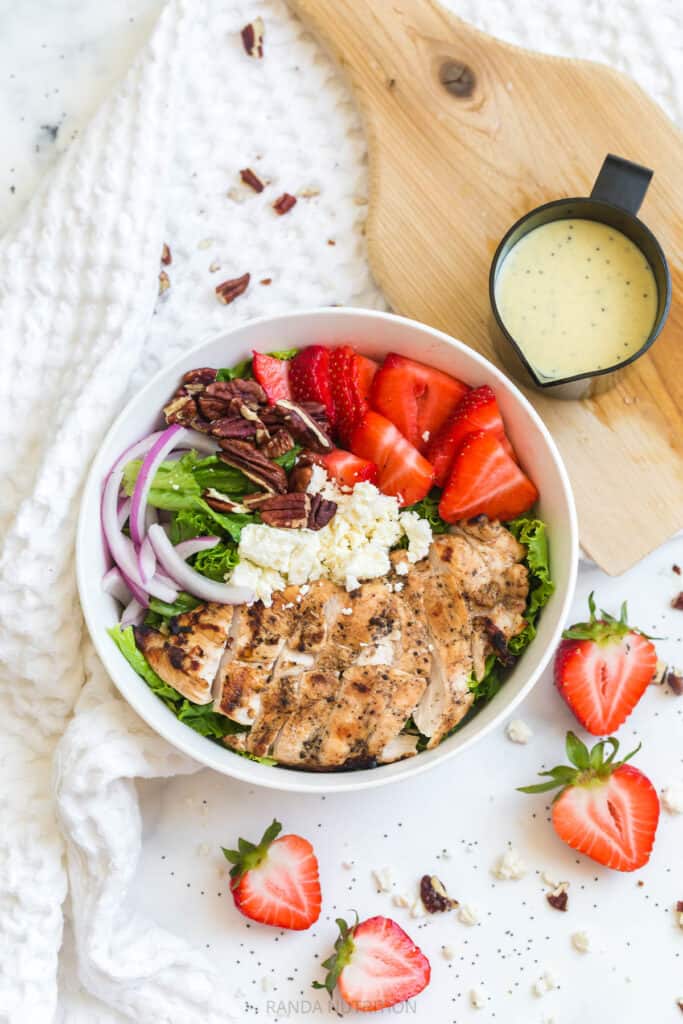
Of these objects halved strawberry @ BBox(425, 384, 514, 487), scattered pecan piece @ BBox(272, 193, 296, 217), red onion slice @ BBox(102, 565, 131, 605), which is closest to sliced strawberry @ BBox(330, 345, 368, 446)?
halved strawberry @ BBox(425, 384, 514, 487)

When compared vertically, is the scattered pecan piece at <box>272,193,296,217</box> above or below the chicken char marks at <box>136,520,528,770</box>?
above

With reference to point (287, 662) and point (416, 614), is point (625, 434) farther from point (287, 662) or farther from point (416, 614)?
point (287, 662)

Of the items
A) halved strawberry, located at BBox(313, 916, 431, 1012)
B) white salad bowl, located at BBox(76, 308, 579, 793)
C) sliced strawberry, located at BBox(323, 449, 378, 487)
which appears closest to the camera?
white salad bowl, located at BBox(76, 308, 579, 793)

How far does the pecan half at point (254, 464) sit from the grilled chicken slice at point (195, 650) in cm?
29

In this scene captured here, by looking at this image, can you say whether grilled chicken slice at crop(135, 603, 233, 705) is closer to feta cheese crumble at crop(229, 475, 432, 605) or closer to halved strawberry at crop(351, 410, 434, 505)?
feta cheese crumble at crop(229, 475, 432, 605)

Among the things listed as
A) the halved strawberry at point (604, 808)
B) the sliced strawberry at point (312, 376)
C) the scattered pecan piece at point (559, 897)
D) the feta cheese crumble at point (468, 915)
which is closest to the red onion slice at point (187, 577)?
the sliced strawberry at point (312, 376)

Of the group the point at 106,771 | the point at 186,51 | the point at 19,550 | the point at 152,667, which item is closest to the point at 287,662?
the point at 152,667

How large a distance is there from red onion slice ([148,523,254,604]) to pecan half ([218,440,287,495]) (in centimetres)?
23

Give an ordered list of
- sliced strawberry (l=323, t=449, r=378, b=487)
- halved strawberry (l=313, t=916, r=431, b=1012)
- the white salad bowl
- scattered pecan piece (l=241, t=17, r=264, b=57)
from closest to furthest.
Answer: the white salad bowl
sliced strawberry (l=323, t=449, r=378, b=487)
halved strawberry (l=313, t=916, r=431, b=1012)
scattered pecan piece (l=241, t=17, r=264, b=57)

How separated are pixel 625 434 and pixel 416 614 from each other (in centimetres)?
72

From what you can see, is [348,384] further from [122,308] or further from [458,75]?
[458,75]

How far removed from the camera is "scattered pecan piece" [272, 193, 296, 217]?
2.62 meters

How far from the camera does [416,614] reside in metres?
2.33

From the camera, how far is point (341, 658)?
2.31 metres
